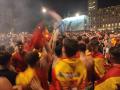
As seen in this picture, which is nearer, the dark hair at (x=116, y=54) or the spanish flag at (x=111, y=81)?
the spanish flag at (x=111, y=81)

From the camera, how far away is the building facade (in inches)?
3556

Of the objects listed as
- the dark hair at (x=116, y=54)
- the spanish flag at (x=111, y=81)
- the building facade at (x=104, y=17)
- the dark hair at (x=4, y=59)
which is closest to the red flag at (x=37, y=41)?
the dark hair at (x=4, y=59)

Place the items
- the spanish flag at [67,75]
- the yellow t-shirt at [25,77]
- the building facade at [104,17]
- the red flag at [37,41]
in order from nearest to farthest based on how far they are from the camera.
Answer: the yellow t-shirt at [25,77] < the spanish flag at [67,75] < the red flag at [37,41] < the building facade at [104,17]

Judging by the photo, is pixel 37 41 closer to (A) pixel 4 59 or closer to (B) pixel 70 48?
(A) pixel 4 59

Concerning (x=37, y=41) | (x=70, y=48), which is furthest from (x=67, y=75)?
(x=37, y=41)

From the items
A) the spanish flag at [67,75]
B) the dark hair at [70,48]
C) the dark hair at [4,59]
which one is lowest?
the spanish flag at [67,75]

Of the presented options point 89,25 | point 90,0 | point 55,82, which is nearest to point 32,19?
point 89,25

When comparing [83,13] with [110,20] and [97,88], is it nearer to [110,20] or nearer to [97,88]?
[110,20]

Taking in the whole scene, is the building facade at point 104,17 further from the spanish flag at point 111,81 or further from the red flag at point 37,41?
the spanish flag at point 111,81

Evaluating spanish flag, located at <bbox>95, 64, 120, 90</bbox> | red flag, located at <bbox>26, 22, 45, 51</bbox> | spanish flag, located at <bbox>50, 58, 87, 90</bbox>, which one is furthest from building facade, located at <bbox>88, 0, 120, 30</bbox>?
spanish flag, located at <bbox>95, 64, 120, 90</bbox>

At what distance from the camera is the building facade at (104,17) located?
90.3 meters

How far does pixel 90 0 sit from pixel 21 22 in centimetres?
5059

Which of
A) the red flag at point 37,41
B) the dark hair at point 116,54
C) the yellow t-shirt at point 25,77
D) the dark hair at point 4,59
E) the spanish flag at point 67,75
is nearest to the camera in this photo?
the dark hair at point 116,54

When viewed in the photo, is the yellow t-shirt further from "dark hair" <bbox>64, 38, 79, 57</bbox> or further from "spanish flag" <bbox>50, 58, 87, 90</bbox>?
"dark hair" <bbox>64, 38, 79, 57</bbox>
